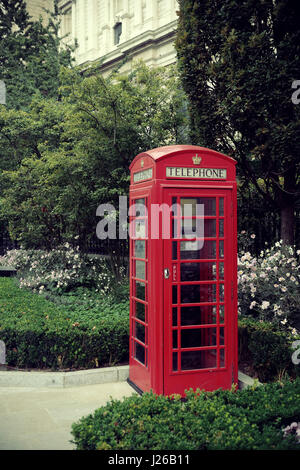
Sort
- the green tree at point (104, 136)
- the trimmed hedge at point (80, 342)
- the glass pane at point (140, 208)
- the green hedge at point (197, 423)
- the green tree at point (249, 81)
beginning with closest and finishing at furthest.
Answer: the green hedge at point (197, 423)
the glass pane at point (140, 208)
the trimmed hedge at point (80, 342)
the green tree at point (249, 81)
the green tree at point (104, 136)

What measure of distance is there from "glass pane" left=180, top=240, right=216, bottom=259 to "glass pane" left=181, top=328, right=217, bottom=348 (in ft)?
2.69

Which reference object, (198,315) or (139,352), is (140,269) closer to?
(198,315)

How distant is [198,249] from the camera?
5.52 metres

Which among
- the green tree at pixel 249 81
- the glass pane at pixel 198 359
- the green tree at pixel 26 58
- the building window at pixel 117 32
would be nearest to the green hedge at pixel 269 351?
the glass pane at pixel 198 359

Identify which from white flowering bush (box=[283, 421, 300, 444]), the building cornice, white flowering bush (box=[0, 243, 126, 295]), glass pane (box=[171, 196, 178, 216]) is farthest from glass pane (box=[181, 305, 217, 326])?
the building cornice

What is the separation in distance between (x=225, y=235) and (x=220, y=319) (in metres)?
0.95

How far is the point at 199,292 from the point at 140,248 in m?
0.87

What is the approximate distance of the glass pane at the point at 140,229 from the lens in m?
5.65

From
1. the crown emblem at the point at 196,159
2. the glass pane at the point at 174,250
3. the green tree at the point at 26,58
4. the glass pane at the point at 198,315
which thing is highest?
the green tree at the point at 26,58

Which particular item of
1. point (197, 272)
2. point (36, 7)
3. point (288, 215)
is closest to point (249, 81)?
point (288, 215)

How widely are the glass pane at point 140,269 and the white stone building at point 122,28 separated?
18.3 meters

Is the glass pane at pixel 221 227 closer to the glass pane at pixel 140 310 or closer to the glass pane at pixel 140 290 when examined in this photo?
the glass pane at pixel 140 290

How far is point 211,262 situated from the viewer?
18.2 ft

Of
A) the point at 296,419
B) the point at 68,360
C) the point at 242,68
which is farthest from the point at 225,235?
the point at 242,68
